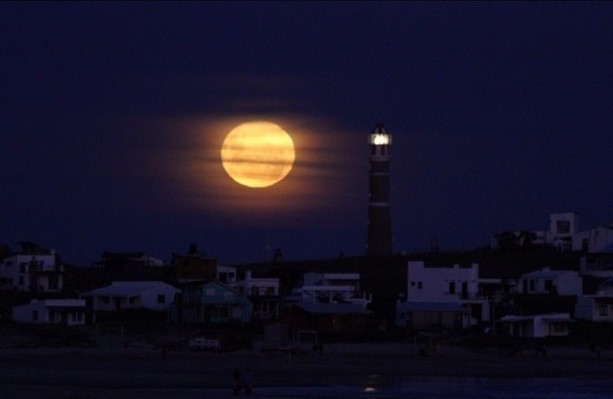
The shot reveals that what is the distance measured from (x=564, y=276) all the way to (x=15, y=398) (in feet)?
137

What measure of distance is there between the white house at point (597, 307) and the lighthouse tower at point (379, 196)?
24550mm

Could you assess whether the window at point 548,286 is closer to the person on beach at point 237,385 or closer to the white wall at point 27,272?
the white wall at point 27,272

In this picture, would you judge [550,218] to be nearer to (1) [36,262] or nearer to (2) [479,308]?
(2) [479,308]

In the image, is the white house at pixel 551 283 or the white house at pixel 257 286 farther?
the white house at pixel 257 286

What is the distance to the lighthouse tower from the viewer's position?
91.3 metres

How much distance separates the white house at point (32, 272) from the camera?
7950cm

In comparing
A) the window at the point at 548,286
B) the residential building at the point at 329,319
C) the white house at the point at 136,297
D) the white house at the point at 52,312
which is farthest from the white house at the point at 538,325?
the white house at the point at 52,312

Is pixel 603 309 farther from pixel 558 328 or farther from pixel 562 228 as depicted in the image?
pixel 562 228

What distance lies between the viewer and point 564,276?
7256 centimetres

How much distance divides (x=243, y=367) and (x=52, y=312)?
19.8 metres

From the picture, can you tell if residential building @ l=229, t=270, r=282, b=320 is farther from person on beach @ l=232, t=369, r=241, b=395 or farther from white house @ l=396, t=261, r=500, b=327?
person on beach @ l=232, t=369, r=241, b=395

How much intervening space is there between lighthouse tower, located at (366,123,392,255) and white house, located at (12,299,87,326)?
27961 millimetres

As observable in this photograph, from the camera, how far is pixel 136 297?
238 ft

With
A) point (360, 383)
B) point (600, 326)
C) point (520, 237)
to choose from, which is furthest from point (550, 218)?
point (360, 383)
